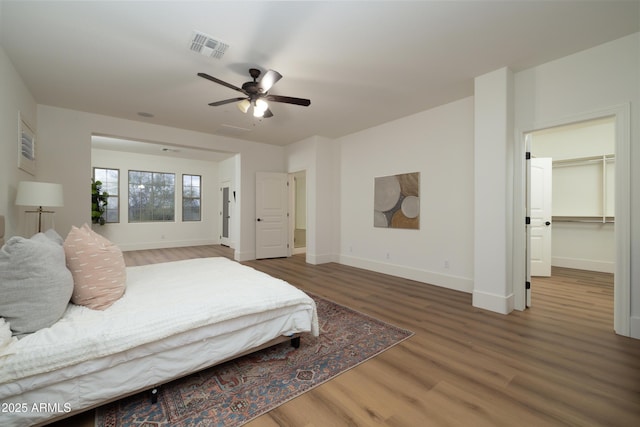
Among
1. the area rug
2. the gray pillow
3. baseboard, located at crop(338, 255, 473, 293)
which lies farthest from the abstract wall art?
the gray pillow

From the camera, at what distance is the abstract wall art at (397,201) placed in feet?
14.8

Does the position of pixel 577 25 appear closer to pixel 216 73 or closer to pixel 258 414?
pixel 216 73

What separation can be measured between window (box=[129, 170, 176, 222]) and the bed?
6459 mm

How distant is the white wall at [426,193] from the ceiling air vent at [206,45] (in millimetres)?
3166

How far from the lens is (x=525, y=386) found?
70.4 inches

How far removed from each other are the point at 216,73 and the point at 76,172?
3153 mm

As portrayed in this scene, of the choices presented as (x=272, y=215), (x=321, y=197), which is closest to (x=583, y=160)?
(x=321, y=197)

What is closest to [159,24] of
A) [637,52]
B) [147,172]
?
[637,52]

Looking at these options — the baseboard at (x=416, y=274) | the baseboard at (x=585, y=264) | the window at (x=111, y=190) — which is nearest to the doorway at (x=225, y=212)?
the window at (x=111, y=190)

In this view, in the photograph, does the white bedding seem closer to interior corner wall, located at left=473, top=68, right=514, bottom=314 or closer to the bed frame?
the bed frame

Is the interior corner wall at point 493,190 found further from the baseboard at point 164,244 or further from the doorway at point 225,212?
the baseboard at point 164,244

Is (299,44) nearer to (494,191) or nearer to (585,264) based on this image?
(494,191)

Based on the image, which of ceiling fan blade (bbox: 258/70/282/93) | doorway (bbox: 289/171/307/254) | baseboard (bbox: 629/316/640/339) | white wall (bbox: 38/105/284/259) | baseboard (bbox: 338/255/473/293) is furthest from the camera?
doorway (bbox: 289/171/307/254)

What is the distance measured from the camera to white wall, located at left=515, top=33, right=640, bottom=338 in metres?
2.45
